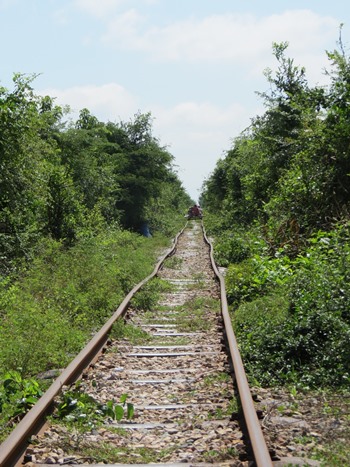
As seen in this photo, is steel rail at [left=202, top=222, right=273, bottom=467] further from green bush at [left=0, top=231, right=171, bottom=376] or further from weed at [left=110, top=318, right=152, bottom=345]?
green bush at [left=0, top=231, right=171, bottom=376]

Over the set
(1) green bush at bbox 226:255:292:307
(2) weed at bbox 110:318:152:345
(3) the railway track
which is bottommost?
(3) the railway track

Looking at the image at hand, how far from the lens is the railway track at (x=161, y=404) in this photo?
3.96 meters

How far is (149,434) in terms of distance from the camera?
4.52 metres

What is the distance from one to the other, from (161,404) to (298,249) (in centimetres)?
772

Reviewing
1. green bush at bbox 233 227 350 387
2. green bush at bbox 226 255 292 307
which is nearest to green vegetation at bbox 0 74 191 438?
green bush at bbox 226 255 292 307

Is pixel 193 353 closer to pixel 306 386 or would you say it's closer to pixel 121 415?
pixel 306 386

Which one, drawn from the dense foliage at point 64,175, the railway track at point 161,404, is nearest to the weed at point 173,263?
the dense foliage at point 64,175

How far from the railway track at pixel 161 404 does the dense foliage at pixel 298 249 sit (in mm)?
512

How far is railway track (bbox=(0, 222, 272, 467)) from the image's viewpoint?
156 inches

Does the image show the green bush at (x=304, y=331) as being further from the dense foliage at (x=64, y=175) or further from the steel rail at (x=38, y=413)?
the dense foliage at (x=64, y=175)

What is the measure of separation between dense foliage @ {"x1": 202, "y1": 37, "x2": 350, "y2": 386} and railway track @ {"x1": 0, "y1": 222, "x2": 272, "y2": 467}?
512 mm

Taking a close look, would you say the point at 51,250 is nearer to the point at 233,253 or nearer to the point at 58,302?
the point at 58,302

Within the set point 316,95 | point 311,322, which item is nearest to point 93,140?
point 316,95

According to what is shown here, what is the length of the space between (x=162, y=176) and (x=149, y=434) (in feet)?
88.7
